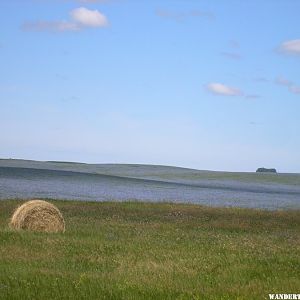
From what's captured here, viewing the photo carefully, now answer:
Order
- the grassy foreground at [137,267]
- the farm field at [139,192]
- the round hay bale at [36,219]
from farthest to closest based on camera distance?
the farm field at [139,192] → the round hay bale at [36,219] → the grassy foreground at [137,267]

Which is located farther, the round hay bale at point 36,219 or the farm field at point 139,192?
the farm field at point 139,192

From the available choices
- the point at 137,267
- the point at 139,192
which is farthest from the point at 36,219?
the point at 139,192

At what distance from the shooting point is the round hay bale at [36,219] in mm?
22703

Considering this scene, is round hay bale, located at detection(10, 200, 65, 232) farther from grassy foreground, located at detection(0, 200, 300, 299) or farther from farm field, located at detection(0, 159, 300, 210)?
farm field, located at detection(0, 159, 300, 210)

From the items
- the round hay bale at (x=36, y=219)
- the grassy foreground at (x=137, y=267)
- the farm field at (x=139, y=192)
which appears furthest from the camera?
the farm field at (x=139, y=192)

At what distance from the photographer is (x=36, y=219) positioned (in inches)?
897

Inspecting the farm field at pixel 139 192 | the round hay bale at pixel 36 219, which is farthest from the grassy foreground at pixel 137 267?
the farm field at pixel 139 192

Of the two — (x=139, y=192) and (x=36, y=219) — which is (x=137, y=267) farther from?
(x=139, y=192)

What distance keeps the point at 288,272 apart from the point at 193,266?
2.22m

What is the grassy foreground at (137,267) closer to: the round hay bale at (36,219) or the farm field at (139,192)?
the round hay bale at (36,219)

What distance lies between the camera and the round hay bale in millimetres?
22703

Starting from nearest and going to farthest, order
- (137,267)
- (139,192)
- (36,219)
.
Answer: (137,267) < (36,219) < (139,192)

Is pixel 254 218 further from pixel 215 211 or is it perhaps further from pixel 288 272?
pixel 288 272

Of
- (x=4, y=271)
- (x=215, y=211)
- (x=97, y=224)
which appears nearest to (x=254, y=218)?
(x=215, y=211)
